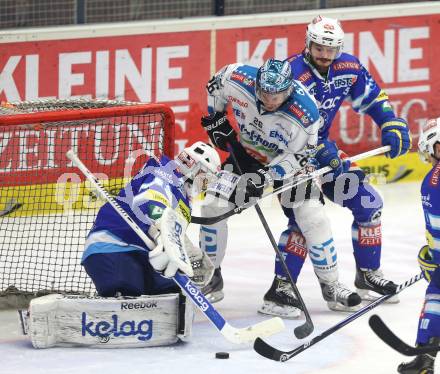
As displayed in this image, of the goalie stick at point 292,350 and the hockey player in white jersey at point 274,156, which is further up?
the hockey player in white jersey at point 274,156

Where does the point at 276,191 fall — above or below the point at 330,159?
below

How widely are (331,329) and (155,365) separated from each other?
28.4 inches

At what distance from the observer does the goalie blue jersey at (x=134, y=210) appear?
564cm

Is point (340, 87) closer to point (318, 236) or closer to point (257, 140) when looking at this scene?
point (257, 140)

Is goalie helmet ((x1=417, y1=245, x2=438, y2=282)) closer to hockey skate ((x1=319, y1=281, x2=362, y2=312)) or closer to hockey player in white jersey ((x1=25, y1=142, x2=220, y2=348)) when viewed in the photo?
hockey player in white jersey ((x1=25, y1=142, x2=220, y2=348))

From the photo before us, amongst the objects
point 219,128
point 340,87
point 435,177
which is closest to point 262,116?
point 219,128

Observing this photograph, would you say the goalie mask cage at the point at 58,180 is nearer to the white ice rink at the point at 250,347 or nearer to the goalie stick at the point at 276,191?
the goalie stick at the point at 276,191

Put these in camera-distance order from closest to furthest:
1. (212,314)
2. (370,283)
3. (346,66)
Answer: (212,314), (346,66), (370,283)

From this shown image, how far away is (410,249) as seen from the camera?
24.8ft

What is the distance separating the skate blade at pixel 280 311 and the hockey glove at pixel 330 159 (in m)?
0.64

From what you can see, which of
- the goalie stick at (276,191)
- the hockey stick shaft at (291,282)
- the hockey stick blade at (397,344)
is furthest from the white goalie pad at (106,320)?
the hockey stick blade at (397,344)

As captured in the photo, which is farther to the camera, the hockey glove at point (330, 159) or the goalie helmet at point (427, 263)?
the hockey glove at point (330, 159)

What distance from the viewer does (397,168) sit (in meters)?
8.69

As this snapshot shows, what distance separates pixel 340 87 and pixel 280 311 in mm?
1092
